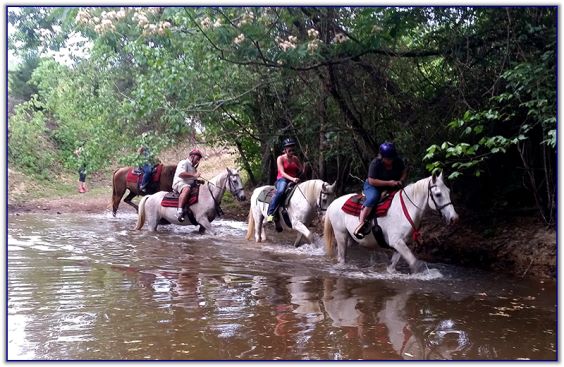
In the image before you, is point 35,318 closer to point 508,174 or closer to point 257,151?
point 508,174

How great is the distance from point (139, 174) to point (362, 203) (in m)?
7.88

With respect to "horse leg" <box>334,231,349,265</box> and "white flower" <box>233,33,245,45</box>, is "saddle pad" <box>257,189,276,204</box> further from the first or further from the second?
"white flower" <box>233,33,245,45</box>

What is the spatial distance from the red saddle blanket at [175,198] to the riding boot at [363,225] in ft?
13.6

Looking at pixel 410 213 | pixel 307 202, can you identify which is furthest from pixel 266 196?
pixel 410 213

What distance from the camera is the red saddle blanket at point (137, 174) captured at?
43.8 ft

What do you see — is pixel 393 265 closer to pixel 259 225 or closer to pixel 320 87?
pixel 259 225

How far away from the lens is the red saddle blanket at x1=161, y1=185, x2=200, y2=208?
10.2 m

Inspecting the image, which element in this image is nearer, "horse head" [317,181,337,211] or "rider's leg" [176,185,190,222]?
"horse head" [317,181,337,211]

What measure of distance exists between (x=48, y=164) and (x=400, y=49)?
9813 millimetres

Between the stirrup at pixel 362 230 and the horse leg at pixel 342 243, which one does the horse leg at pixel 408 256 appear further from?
the horse leg at pixel 342 243

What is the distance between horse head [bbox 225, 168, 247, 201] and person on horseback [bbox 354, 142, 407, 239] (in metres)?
3.77

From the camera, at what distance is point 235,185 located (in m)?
10.4

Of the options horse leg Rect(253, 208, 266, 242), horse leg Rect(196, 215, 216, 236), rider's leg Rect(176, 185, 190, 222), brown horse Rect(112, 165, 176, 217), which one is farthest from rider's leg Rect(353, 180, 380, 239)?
brown horse Rect(112, 165, 176, 217)

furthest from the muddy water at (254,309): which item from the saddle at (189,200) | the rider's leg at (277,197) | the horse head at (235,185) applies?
the horse head at (235,185)
